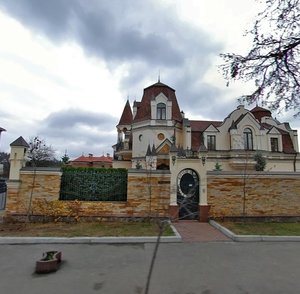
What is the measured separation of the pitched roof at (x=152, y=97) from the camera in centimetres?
2966

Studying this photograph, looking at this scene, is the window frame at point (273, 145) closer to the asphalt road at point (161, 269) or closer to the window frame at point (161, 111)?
the window frame at point (161, 111)

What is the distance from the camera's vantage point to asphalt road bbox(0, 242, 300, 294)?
14.4 feet

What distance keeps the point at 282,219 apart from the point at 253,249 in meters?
4.74

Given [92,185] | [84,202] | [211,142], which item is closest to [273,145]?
[211,142]

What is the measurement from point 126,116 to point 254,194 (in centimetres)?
2767

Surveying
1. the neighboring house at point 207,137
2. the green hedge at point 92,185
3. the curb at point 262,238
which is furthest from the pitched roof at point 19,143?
the neighboring house at point 207,137

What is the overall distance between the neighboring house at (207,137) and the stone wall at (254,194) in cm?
1557

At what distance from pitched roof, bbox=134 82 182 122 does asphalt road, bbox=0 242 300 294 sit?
23.1 metres

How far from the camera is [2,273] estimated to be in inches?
197

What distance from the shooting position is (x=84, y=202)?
33.9 ft

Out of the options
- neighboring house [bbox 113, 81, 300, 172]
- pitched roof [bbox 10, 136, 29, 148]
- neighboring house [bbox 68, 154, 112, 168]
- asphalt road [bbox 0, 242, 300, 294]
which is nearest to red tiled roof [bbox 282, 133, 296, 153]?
neighboring house [bbox 113, 81, 300, 172]

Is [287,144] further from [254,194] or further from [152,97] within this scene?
[254,194]

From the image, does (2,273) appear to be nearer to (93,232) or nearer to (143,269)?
(143,269)

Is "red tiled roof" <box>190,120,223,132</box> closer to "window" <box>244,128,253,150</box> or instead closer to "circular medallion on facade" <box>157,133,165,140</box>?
"window" <box>244,128,253,150</box>
